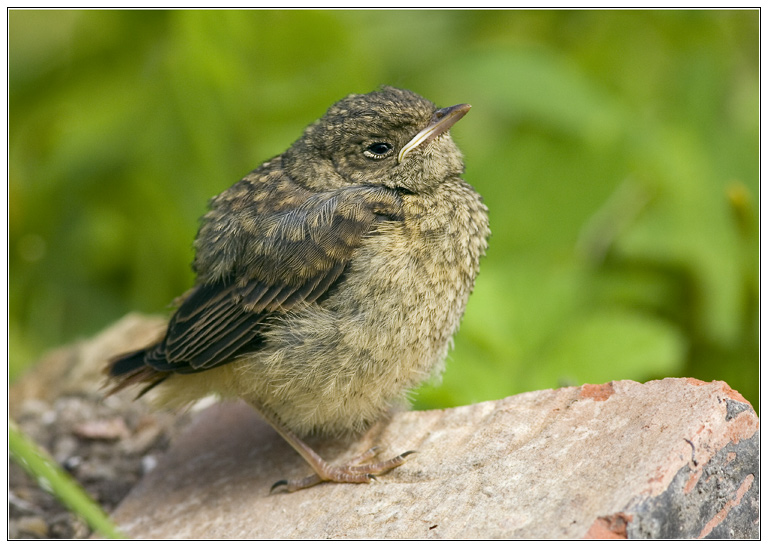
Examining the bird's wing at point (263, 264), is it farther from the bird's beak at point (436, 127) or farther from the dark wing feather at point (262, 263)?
the bird's beak at point (436, 127)

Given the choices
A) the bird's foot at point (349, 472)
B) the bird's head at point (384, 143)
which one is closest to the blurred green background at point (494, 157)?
the bird's foot at point (349, 472)

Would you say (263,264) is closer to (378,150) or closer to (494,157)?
(378,150)

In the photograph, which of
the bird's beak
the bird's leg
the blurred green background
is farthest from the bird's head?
the blurred green background

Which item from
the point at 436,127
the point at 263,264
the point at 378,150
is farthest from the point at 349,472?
the point at 436,127

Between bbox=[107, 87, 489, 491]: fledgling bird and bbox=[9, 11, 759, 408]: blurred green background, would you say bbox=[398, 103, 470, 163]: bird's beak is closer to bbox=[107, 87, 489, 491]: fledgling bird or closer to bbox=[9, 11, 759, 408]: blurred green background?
bbox=[107, 87, 489, 491]: fledgling bird

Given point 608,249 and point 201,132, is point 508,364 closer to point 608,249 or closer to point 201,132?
point 608,249
